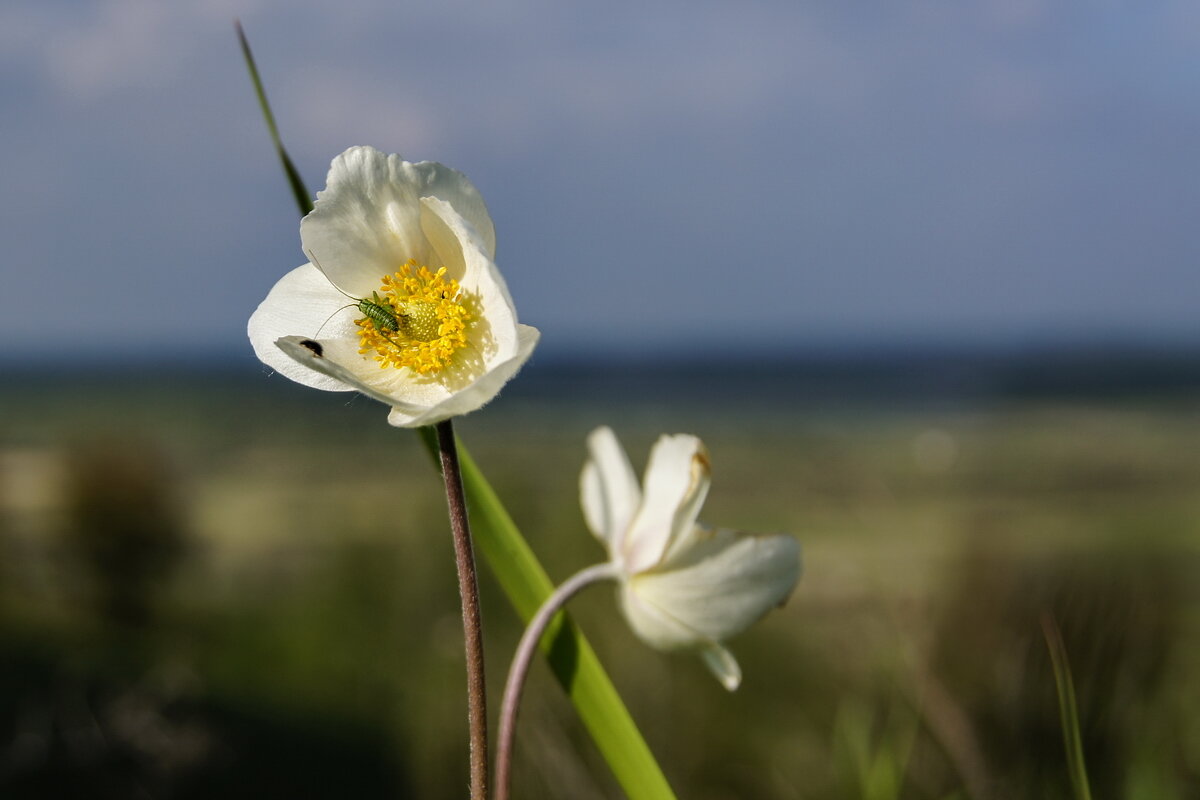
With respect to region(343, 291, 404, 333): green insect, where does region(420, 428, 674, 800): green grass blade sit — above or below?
below

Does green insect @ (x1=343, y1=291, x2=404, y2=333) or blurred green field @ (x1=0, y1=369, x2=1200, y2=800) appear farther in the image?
blurred green field @ (x1=0, y1=369, x2=1200, y2=800)

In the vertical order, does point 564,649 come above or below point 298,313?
below

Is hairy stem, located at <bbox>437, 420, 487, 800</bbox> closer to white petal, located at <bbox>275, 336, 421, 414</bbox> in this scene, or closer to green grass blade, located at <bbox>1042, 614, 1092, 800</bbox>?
white petal, located at <bbox>275, 336, 421, 414</bbox>

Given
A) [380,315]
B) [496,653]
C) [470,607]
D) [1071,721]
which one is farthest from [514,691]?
[496,653]

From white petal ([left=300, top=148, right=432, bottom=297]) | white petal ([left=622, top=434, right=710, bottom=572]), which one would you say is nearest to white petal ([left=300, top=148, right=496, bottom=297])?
white petal ([left=300, top=148, right=432, bottom=297])

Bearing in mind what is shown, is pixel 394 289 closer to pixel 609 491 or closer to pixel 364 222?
pixel 364 222

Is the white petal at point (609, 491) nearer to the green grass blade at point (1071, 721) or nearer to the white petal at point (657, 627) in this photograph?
the white petal at point (657, 627)

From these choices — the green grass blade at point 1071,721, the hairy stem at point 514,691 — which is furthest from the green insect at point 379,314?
the green grass blade at point 1071,721
